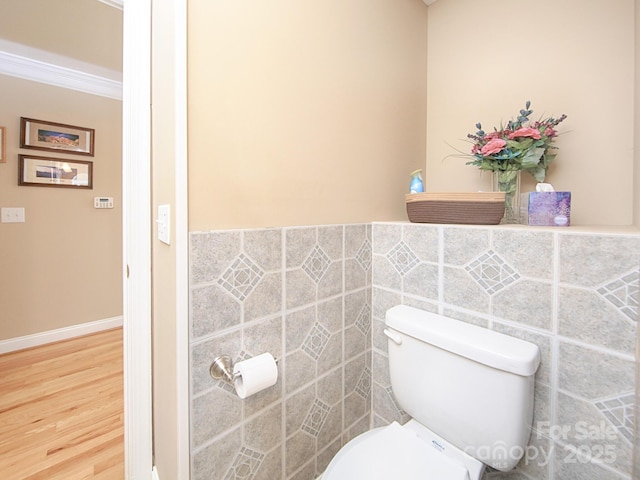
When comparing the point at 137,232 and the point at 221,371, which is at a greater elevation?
the point at 137,232

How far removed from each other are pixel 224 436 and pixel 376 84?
1.35 metres

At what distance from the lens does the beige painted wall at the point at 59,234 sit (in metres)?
2.04

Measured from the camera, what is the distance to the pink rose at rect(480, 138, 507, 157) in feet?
3.07

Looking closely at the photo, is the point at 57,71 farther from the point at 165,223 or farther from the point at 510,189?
the point at 510,189

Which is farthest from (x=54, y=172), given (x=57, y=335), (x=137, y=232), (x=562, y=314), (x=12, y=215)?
(x=562, y=314)

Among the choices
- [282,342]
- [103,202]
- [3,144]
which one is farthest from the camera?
[103,202]

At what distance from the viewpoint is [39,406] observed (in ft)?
5.02

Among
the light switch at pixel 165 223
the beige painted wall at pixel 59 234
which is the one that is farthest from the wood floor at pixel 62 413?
the light switch at pixel 165 223

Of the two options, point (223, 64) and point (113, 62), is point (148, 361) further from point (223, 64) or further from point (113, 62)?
point (113, 62)

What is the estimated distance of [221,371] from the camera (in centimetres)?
69

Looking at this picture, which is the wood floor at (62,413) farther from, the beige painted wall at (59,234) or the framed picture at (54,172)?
the framed picture at (54,172)

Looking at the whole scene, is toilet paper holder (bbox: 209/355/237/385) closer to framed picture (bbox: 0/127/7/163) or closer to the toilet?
the toilet

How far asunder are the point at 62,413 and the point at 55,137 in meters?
2.09

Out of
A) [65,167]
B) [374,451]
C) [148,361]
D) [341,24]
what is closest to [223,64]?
[341,24]
